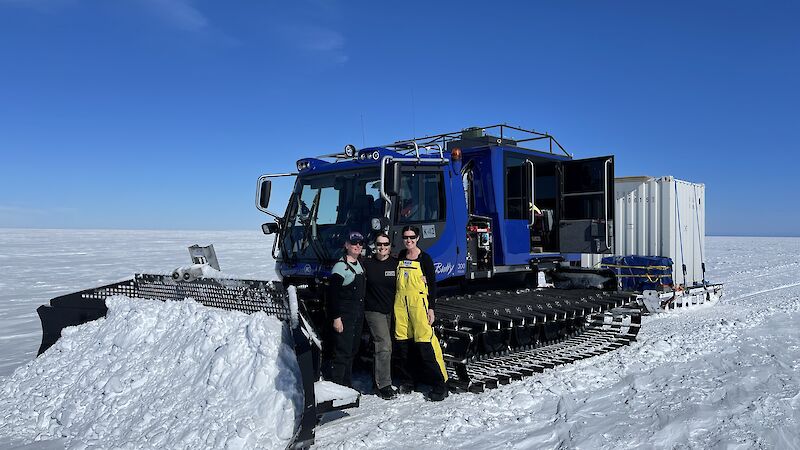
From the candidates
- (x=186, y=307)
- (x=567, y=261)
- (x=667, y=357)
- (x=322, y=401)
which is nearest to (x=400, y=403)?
(x=322, y=401)

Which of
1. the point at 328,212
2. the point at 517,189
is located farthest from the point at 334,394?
the point at 517,189

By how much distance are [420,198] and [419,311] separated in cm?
148

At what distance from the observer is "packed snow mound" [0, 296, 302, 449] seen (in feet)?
14.6

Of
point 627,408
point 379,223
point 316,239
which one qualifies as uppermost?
point 379,223

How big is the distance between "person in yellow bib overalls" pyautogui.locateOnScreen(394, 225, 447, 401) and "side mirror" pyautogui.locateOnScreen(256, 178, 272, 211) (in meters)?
2.32

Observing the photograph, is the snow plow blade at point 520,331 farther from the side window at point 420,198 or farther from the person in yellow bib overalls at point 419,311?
the side window at point 420,198

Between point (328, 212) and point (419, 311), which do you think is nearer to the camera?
point (419, 311)

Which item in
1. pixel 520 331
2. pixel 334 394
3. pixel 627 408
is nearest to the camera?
pixel 334 394

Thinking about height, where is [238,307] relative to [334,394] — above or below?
above

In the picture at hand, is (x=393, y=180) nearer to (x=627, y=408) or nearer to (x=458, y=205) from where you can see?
(x=458, y=205)

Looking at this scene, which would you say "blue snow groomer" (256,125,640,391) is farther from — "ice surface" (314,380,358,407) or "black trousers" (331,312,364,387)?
"ice surface" (314,380,358,407)

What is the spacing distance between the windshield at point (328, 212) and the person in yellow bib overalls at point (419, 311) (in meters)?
0.74

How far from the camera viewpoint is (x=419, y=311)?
5637 mm

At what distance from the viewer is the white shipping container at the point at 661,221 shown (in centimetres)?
1296
